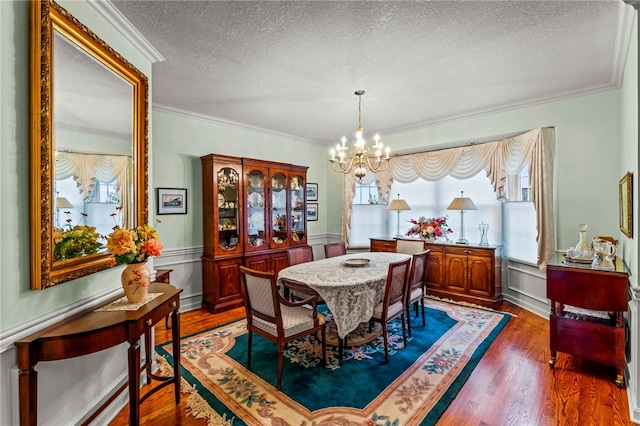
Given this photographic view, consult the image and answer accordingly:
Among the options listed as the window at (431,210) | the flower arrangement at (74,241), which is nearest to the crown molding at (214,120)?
the window at (431,210)

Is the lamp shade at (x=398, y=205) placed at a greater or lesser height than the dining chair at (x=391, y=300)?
greater

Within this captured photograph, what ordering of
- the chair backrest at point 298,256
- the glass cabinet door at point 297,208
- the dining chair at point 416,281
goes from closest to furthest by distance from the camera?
the dining chair at point 416,281, the chair backrest at point 298,256, the glass cabinet door at point 297,208

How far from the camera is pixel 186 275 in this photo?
4062mm

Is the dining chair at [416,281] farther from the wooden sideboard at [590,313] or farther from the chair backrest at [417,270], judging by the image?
the wooden sideboard at [590,313]

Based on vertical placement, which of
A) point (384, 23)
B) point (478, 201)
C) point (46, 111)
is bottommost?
point (478, 201)

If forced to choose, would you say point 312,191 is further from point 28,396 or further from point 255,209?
point 28,396

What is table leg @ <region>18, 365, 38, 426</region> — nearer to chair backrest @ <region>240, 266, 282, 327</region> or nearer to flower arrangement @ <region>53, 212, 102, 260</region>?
flower arrangement @ <region>53, 212, 102, 260</region>

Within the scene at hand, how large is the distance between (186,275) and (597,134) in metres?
5.19

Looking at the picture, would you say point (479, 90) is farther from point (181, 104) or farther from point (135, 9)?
point (181, 104)

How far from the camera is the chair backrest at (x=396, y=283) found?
267cm

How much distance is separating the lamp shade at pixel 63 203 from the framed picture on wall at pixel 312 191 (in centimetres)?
417

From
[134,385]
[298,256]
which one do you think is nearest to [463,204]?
[298,256]

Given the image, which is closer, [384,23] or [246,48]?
[384,23]

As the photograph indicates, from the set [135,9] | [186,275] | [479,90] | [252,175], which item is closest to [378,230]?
[252,175]
